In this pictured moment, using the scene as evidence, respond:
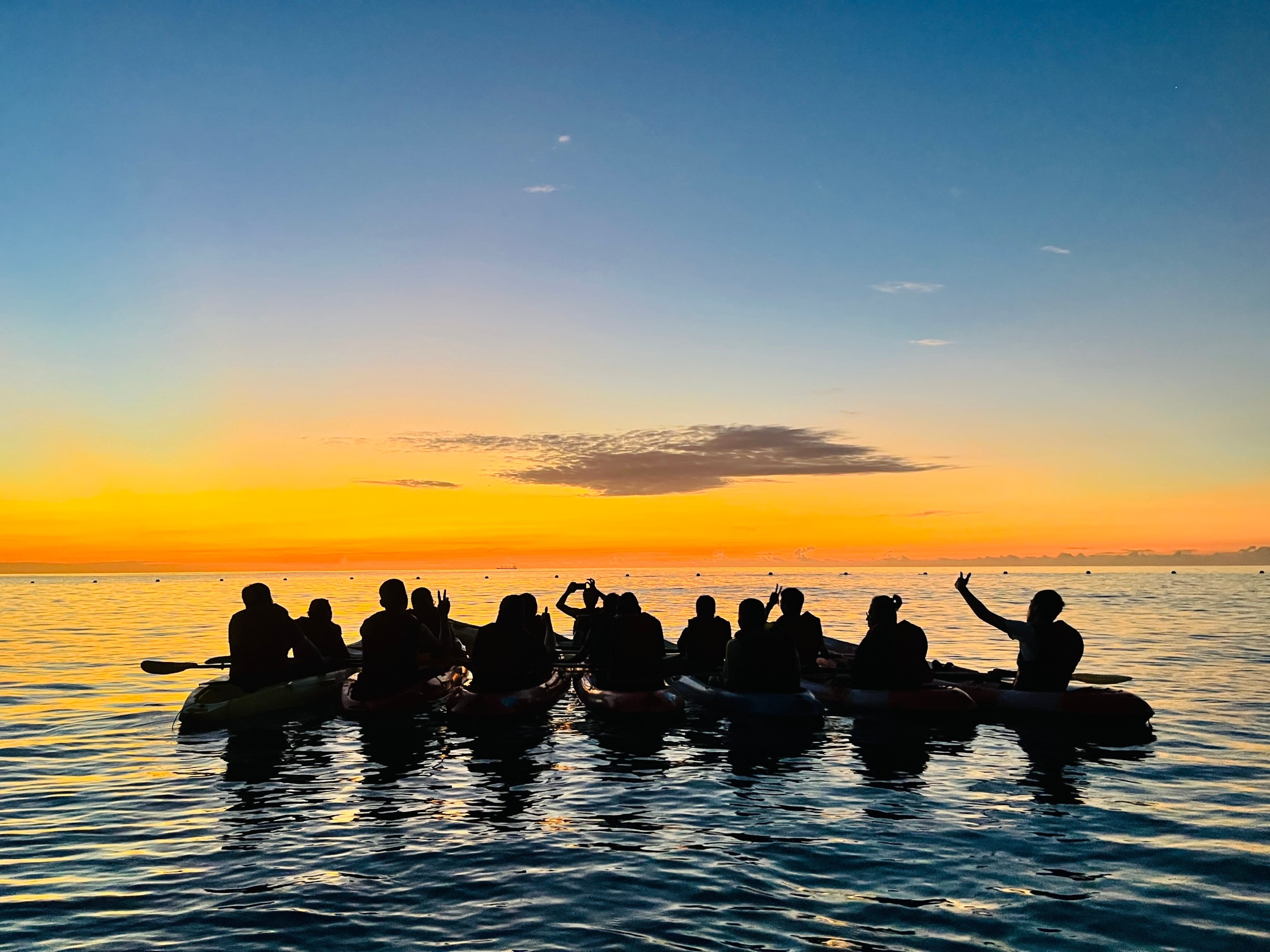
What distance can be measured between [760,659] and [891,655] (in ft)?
10.0

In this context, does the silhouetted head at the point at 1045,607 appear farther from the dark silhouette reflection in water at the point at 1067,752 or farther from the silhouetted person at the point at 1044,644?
the dark silhouette reflection in water at the point at 1067,752

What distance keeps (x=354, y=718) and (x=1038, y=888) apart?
14089 mm

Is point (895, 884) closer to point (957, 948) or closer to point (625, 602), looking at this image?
point (957, 948)

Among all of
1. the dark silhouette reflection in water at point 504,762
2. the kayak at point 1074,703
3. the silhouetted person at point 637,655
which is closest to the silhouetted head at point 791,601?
the silhouetted person at point 637,655

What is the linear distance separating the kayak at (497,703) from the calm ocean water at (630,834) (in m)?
0.45

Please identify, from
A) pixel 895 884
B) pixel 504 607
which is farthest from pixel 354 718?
pixel 895 884

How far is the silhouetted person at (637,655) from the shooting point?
18688mm

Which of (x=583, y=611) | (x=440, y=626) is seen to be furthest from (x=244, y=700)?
(x=583, y=611)

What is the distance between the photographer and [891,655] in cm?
1911

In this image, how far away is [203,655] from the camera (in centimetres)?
3384

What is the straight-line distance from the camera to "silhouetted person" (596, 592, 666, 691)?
1869 centimetres

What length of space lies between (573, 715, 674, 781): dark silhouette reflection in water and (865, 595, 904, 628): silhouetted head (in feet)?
16.0

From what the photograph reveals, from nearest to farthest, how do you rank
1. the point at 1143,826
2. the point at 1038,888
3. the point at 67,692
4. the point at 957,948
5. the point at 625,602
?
the point at 957,948 < the point at 1038,888 < the point at 1143,826 < the point at 625,602 < the point at 67,692

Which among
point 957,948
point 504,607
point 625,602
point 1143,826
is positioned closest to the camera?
point 957,948
